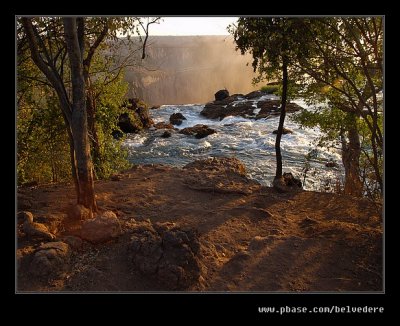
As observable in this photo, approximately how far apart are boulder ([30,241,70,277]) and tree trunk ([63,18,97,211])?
194 centimetres

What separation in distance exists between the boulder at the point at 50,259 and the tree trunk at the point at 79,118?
194cm

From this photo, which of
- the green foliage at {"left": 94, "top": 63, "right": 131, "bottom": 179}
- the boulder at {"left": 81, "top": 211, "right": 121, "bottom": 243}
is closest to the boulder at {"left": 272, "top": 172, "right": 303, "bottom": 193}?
the green foliage at {"left": 94, "top": 63, "right": 131, "bottom": 179}

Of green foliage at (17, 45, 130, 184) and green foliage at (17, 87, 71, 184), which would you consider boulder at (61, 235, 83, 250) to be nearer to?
green foliage at (17, 45, 130, 184)

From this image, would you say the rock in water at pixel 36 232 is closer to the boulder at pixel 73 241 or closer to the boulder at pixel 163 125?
the boulder at pixel 73 241

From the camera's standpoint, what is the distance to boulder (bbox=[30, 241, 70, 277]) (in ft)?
22.3

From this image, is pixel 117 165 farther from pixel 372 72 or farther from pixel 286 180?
pixel 372 72

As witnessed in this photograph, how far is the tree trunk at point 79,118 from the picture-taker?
8141 millimetres

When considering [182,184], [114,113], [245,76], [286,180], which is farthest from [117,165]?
[245,76]

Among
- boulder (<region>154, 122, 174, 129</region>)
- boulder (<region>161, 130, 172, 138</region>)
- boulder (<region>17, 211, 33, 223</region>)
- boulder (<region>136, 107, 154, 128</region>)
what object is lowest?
boulder (<region>17, 211, 33, 223</region>)

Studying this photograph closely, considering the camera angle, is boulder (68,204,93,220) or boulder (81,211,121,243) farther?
boulder (68,204,93,220)

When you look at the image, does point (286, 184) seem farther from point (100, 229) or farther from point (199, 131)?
point (199, 131)

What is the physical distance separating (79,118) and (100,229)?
8.47 feet

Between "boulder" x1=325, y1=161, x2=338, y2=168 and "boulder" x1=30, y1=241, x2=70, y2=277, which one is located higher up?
"boulder" x1=325, y1=161, x2=338, y2=168
